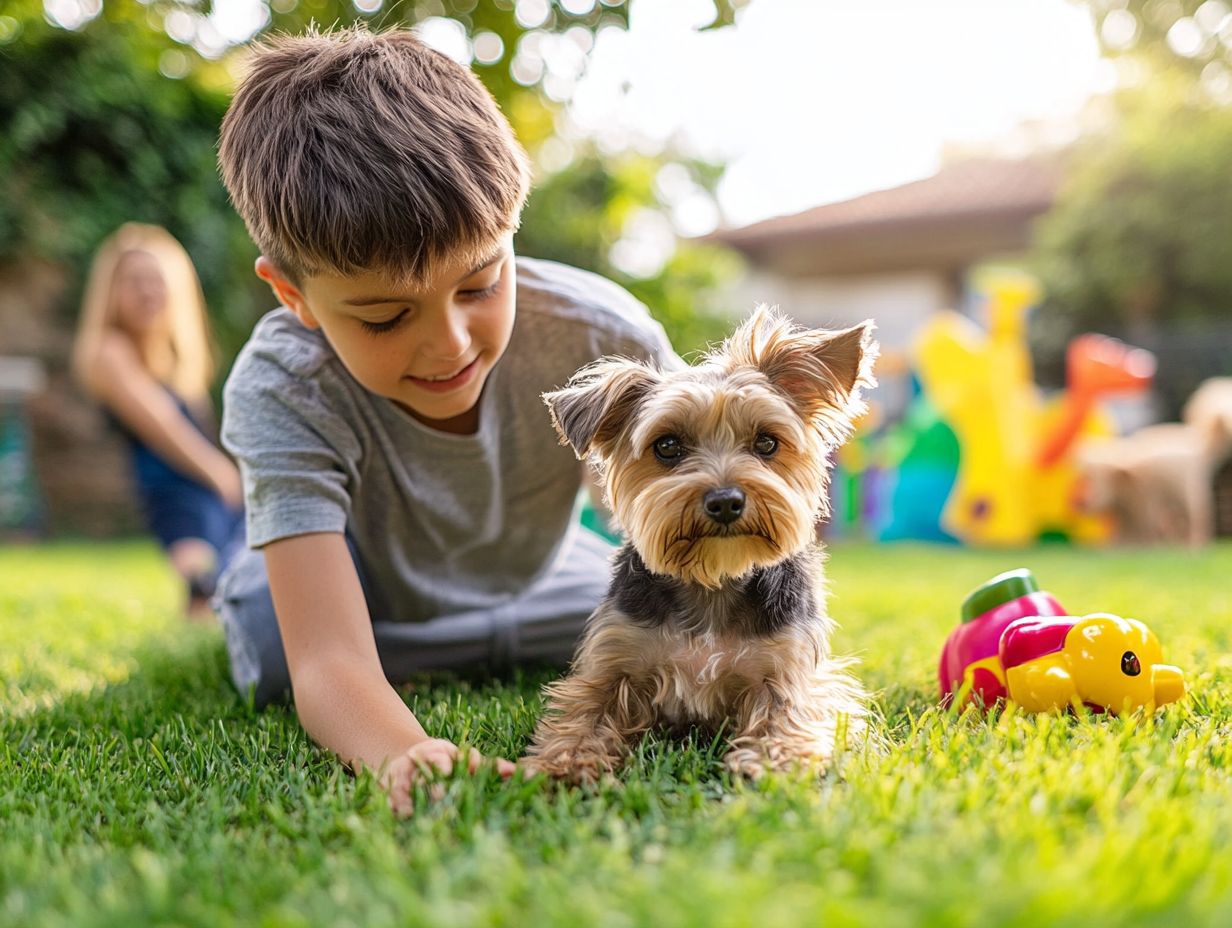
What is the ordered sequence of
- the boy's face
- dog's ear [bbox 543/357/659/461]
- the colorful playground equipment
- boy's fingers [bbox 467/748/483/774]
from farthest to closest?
the colorful playground equipment < dog's ear [bbox 543/357/659/461] < the boy's face < boy's fingers [bbox 467/748/483/774]

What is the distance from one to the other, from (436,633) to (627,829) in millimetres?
2003

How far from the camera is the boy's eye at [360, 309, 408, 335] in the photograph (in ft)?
9.09

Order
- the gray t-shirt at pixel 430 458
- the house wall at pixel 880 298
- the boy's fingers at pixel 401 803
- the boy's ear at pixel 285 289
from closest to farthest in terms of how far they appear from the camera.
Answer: the boy's fingers at pixel 401 803 → the boy's ear at pixel 285 289 → the gray t-shirt at pixel 430 458 → the house wall at pixel 880 298

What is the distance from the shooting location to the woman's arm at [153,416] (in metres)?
7.25

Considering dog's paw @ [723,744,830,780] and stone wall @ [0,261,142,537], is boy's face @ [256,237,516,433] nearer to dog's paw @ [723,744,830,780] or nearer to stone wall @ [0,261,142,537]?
dog's paw @ [723,744,830,780]

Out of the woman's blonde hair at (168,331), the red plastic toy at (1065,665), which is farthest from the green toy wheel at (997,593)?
the woman's blonde hair at (168,331)

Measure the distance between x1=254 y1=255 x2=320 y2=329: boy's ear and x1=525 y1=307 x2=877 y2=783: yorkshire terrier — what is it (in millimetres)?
797

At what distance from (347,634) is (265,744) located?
1.14 feet

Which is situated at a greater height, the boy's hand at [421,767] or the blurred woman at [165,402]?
the blurred woman at [165,402]

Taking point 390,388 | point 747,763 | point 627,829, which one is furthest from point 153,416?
point 627,829

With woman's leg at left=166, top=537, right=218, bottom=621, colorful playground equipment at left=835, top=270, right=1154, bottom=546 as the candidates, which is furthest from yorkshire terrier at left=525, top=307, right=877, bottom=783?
colorful playground equipment at left=835, top=270, right=1154, bottom=546

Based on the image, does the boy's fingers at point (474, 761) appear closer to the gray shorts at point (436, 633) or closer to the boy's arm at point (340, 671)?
the boy's arm at point (340, 671)

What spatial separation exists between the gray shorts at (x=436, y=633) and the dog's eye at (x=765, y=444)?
999 mm

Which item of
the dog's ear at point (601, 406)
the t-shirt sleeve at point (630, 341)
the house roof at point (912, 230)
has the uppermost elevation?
the house roof at point (912, 230)
